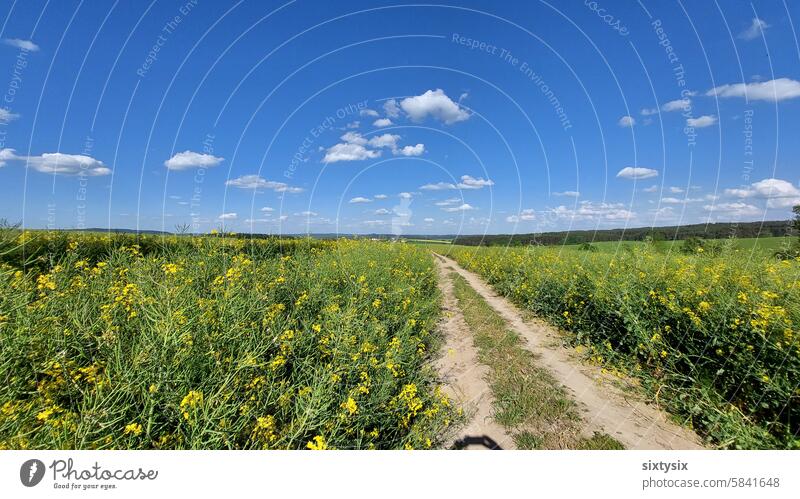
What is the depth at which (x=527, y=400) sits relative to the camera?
13.6ft

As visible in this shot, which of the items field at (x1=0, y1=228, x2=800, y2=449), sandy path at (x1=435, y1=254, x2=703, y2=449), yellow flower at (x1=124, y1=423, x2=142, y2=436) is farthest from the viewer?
sandy path at (x1=435, y1=254, x2=703, y2=449)

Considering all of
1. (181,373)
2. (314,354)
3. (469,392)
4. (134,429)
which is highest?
(181,373)

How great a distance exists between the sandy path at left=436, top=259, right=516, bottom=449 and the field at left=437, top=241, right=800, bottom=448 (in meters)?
2.53

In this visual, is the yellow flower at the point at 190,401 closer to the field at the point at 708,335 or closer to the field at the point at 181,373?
the field at the point at 181,373

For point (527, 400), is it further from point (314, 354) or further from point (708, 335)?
point (314, 354)

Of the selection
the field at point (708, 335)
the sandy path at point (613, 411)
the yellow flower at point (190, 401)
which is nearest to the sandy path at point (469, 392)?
the sandy path at point (613, 411)

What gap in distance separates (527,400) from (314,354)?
3315 mm

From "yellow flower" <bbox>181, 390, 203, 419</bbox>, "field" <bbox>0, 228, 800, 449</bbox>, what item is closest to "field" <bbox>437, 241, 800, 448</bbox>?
"field" <bbox>0, 228, 800, 449</bbox>

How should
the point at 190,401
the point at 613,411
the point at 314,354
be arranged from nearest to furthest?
the point at 190,401
the point at 314,354
the point at 613,411

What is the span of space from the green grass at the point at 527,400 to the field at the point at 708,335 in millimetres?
1412

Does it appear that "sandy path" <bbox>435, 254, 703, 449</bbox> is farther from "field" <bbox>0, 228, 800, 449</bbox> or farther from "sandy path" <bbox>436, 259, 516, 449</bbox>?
"sandy path" <bbox>436, 259, 516, 449</bbox>

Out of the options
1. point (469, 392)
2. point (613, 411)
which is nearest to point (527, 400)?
point (469, 392)

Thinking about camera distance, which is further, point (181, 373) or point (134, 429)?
point (181, 373)

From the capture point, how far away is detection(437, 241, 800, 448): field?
3320mm
